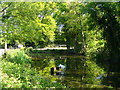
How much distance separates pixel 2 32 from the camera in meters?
6.44

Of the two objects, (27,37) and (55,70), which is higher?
(27,37)

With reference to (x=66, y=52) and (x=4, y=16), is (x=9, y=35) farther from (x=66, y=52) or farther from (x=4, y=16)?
(x=66, y=52)

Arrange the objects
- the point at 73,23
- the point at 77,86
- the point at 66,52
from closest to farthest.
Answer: the point at 77,86, the point at 73,23, the point at 66,52

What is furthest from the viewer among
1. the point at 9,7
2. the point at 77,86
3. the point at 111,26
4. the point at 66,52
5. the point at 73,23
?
the point at 66,52

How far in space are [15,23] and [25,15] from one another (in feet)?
1.92

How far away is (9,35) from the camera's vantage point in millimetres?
6582

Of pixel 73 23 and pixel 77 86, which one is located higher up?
pixel 73 23

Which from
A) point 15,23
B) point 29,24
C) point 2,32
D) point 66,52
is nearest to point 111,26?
point 29,24

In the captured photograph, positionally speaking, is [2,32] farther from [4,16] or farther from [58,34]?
[58,34]

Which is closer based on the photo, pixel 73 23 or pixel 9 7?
pixel 9 7

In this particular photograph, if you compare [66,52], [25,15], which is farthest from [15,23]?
[66,52]

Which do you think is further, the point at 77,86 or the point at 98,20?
the point at 98,20

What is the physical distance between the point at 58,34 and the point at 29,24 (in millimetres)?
10742

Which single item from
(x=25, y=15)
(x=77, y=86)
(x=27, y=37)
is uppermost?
(x=25, y=15)
